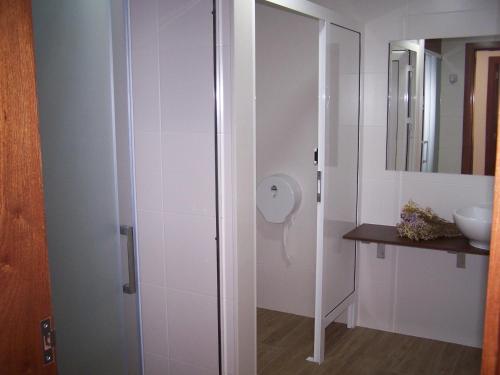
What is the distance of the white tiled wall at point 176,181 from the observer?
1985mm

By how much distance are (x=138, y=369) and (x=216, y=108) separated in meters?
1.02

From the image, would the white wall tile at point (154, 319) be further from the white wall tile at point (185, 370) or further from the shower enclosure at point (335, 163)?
the shower enclosure at point (335, 163)

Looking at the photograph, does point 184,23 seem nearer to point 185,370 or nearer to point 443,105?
point 185,370

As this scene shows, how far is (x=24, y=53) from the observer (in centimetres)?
126

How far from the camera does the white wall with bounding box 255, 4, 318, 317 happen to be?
3.75 meters

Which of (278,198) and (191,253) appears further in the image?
(278,198)

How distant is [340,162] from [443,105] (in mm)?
750

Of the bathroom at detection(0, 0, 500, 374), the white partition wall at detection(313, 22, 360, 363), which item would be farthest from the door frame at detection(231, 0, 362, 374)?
the white partition wall at detection(313, 22, 360, 363)

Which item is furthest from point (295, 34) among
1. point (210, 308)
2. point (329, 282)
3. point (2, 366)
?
point (2, 366)

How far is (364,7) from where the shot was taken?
353cm

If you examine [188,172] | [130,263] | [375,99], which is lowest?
[130,263]

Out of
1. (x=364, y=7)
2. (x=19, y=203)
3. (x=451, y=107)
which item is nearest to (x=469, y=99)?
(x=451, y=107)

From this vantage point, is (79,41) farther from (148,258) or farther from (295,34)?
(295,34)

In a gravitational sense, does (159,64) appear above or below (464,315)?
above
